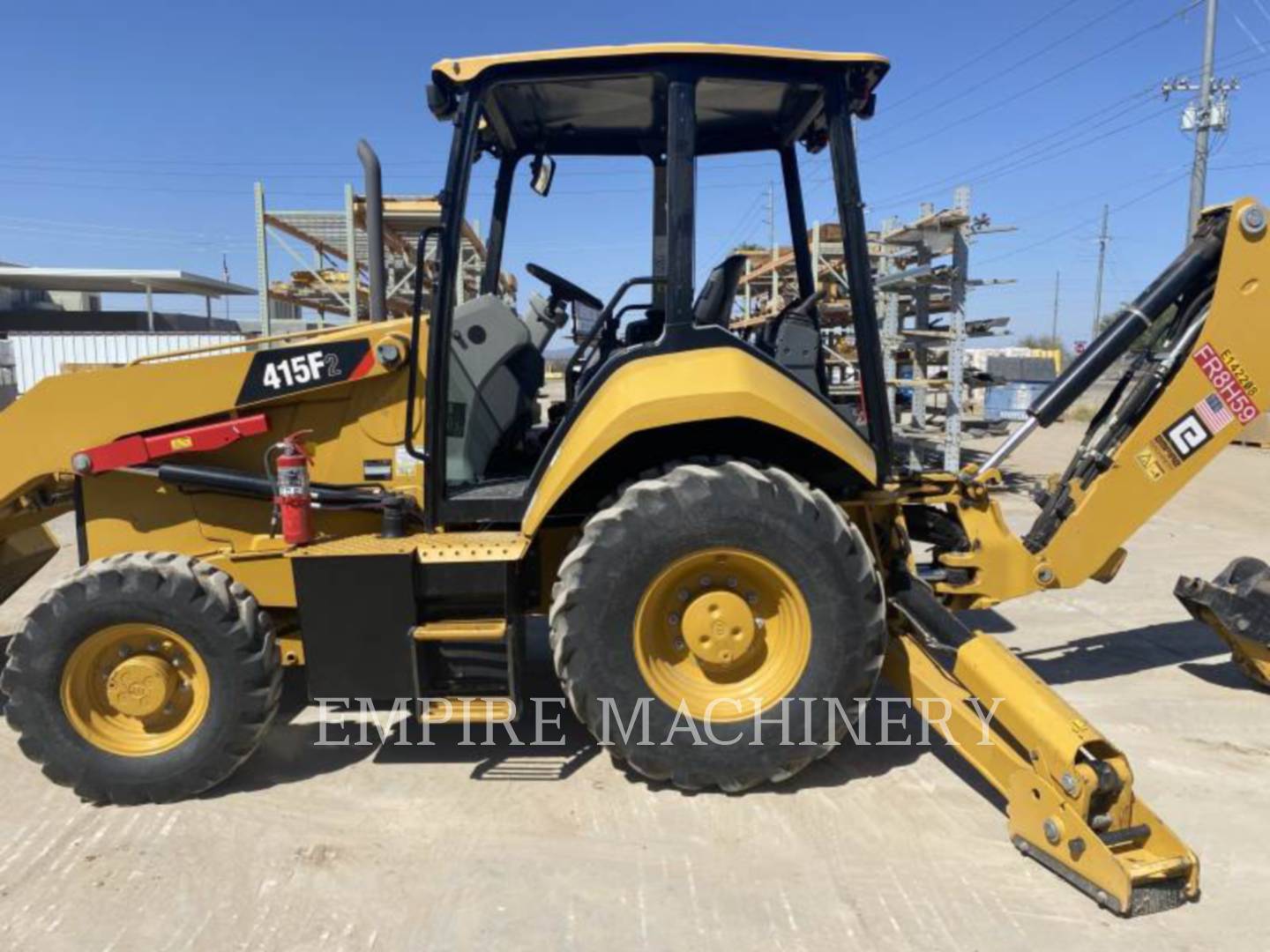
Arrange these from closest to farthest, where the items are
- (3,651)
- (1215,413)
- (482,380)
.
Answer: (482,380) → (1215,413) → (3,651)

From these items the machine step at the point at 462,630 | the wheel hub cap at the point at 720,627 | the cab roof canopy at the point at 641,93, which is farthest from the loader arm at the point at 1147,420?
the machine step at the point at 462,630

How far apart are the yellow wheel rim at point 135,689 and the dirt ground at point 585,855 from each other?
278mm

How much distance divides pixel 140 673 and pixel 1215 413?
4.72m

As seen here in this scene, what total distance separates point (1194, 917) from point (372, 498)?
3283 mm

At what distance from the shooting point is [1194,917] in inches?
103

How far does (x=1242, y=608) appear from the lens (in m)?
4.20

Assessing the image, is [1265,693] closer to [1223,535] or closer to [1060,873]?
[1060,873]

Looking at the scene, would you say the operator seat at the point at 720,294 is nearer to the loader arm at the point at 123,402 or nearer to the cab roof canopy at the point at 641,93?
the cab roof canopy at the point at 641,93

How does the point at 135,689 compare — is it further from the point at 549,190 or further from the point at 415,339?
the point at 549,190

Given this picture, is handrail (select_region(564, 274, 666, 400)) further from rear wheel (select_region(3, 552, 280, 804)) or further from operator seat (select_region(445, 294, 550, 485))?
rear wheel (select_region(3, 552, 280, 804))

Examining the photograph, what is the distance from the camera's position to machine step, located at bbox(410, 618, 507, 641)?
334 centimetres

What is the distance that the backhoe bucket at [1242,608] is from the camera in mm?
4188

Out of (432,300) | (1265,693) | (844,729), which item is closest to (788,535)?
(844,729)

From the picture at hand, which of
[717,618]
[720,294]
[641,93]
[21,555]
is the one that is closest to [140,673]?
[21,555]
